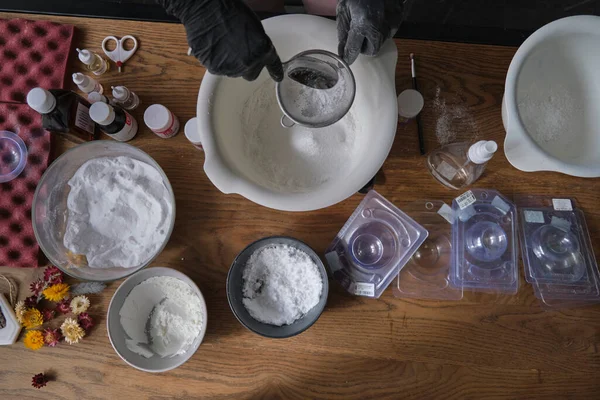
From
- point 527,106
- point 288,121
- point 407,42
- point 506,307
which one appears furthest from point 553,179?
point 288,121

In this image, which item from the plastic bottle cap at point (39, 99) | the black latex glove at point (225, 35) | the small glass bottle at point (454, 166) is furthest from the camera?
the small glass bottle at point (454, 166)

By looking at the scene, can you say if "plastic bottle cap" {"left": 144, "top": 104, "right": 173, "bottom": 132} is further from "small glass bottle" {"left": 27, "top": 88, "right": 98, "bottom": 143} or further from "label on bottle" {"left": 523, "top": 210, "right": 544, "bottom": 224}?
"label on bottle" {"left": 523, "top": 210, "right": 544, "bottom": 224}

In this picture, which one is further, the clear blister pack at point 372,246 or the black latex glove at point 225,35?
the clear blister pack at point 372,246

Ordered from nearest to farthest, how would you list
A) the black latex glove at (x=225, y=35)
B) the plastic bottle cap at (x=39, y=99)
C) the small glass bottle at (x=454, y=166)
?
the black latex glove at (x=225, y=35) → the plastic bottle cap at (x=39, y=99) → the small glass bottle at (x=454, y=166)

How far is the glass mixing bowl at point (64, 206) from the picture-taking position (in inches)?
31.3

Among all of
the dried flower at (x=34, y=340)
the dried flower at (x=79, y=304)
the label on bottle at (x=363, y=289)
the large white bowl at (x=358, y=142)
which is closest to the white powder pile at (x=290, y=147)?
the large white bowl at (x=358, y=142)

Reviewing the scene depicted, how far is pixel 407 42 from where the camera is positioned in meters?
0.89

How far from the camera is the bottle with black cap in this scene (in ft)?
2.53

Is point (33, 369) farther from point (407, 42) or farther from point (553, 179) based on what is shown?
point (553, 179)

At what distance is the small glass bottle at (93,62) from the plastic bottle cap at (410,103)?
26.1 inches

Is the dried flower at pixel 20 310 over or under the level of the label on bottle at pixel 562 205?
under

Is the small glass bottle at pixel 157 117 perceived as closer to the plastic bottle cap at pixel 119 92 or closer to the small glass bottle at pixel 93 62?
the plastic bottle cap at pixel 119 92

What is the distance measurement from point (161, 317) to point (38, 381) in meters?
0.27

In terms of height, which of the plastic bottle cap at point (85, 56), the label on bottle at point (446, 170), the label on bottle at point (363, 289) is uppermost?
the plastic bottle cap at point (85, 56)
